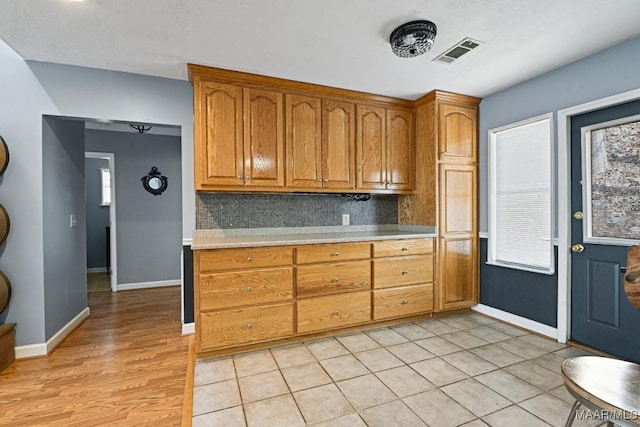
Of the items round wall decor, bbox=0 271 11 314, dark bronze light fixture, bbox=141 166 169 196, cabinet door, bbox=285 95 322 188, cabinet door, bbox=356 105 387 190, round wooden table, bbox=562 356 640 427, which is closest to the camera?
round wooden table, bbox=562 356 640 427

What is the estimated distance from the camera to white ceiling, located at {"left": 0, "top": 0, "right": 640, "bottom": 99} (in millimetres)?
1834

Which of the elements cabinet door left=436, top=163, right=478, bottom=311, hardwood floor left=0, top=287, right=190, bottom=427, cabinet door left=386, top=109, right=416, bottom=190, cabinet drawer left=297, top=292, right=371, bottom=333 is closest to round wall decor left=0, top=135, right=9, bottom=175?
hardwood floor left=0, top=287, right=190, bottom=427

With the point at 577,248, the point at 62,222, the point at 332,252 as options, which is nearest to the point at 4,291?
the point at 62,222

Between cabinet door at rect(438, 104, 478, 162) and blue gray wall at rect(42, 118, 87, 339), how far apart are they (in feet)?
12.2

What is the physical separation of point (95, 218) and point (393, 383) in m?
6.47

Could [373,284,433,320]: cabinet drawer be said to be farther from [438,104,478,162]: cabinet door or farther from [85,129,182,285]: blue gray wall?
[85,129,182,285]: blue gray wall

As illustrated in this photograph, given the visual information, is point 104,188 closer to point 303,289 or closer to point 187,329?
point 187,329

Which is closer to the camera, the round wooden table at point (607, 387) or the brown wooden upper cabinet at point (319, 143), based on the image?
the round wooden table at point (607, 387)

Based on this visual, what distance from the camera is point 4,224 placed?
2.37 meters

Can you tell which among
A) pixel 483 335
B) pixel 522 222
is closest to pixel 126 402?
pixel 483 335

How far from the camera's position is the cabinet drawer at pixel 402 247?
2.97m

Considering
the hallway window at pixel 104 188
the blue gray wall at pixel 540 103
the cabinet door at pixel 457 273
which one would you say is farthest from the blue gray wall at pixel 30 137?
the hallway window at pixel 104 188

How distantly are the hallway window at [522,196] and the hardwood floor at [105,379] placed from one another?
10.5ft

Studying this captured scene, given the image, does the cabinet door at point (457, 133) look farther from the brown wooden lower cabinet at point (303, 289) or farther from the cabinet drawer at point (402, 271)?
the cabinet drawer at point (402, 271)
